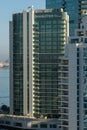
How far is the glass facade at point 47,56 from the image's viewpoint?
4659cm

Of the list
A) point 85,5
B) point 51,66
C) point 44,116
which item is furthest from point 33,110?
point 85,5

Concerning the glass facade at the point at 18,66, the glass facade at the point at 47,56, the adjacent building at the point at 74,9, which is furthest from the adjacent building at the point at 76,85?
the adjacent building at the point at 74,9

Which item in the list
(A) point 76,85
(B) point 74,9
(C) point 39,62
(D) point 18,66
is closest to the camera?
(A) point 76,85

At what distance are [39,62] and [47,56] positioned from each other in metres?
0.85

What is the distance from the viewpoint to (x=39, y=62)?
46.8 m

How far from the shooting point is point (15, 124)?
46188 mm

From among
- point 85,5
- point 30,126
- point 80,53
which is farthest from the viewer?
point 85,5

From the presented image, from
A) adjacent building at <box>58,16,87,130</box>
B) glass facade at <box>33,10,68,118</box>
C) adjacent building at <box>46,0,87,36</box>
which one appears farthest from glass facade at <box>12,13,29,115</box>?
adjacent building at <box>46,0,87,36</box>

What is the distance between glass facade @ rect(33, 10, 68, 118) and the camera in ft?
153

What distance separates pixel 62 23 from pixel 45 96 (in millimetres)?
6256

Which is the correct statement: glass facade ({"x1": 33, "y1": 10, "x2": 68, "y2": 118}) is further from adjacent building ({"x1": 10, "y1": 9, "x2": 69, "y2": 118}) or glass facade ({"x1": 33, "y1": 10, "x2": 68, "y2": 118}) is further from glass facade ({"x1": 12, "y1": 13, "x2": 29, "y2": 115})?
glass facade ({"x1": 12, "y1": 13, "x2": 29, "y2": 115})

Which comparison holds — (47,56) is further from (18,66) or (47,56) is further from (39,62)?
(18,66)

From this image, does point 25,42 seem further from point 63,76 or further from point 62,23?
point 63,76

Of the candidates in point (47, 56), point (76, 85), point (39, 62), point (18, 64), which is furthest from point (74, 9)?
point (76, 85)
